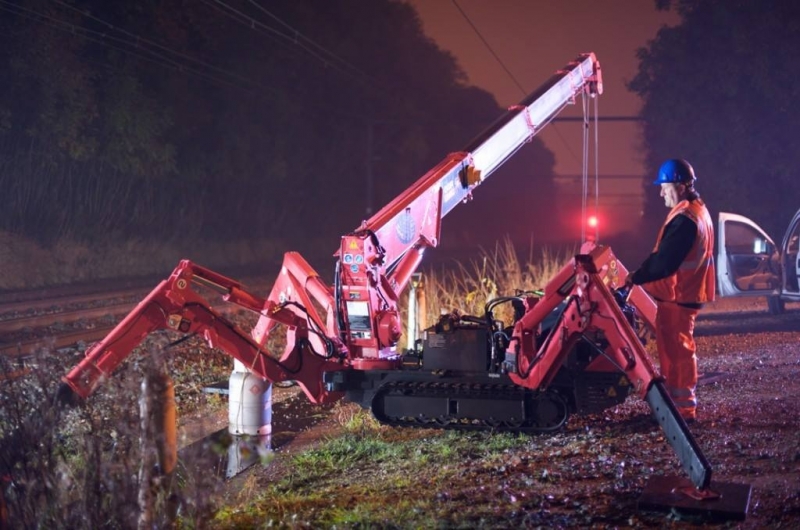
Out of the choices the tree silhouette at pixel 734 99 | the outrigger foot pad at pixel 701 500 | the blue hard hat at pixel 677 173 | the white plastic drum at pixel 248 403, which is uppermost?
the tree silhouette at pixel 734 99

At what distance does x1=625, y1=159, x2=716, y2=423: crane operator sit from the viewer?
745cm

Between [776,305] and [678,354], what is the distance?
10.3 m

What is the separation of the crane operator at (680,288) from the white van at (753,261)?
889cm

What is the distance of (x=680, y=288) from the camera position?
7586mm

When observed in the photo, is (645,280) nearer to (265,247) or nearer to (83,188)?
(83,188)

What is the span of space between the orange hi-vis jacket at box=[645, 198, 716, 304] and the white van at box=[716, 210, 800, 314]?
8806 millimetres

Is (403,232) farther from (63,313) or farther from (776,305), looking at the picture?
(63,313)

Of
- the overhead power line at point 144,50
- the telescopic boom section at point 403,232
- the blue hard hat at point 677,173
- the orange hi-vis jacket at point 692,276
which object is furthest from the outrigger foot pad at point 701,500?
the overhead power line at point 144,50

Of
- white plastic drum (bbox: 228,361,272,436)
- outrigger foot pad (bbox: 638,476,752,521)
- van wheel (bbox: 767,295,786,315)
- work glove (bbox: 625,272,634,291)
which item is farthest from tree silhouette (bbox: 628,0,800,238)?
outrigger foot pad (bbox: 638,476,752,521)

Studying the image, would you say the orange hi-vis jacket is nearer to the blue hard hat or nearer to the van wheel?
the blue hard hat

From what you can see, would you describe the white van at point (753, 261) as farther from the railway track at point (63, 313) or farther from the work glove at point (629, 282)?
the railway track at point (63, 313)

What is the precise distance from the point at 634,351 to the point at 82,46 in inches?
1003

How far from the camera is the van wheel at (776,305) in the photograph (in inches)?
651

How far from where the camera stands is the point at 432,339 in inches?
308
